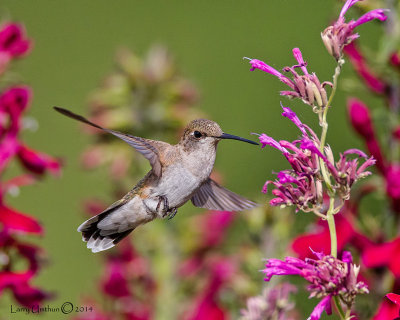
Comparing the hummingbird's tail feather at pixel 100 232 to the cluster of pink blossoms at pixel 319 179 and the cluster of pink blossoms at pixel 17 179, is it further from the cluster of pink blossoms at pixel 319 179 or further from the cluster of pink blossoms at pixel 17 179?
the cluster of pink blossoms at pixel 319 179

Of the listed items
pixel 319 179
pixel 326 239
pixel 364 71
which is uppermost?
pixel 319 179

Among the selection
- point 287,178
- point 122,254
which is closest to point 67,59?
point 122,254

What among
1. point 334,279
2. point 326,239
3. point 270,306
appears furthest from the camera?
point 326,239

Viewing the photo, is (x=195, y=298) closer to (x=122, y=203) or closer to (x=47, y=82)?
(x=122, y=203)

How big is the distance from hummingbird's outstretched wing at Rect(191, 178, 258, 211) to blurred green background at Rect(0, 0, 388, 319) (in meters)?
1.46

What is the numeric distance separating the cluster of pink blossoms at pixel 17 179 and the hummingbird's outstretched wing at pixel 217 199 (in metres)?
0.28

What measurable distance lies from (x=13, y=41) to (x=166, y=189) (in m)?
0.46

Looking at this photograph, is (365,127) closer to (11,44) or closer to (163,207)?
(163,207)

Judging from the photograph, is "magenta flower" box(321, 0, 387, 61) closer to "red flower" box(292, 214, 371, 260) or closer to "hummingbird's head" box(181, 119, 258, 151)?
"hummingbird's head" box(181, 119, 258, 151)

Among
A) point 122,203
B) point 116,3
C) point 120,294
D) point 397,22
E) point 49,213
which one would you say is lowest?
point 49,213

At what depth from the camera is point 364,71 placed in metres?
1.38

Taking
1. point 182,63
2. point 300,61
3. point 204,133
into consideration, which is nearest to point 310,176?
point 300,61

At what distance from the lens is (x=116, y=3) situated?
450 cm

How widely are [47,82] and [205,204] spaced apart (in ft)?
8.79
